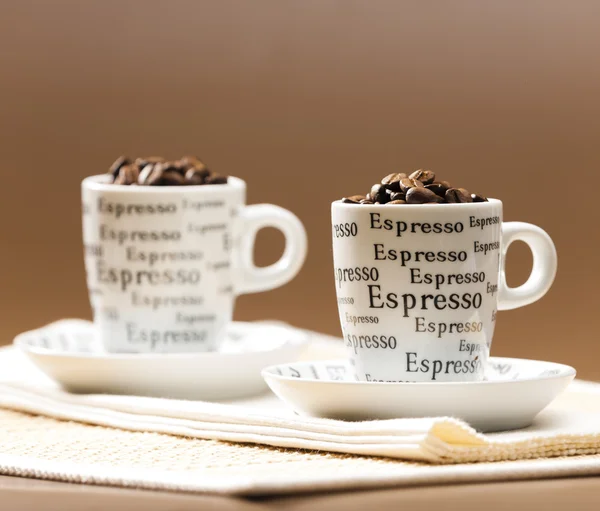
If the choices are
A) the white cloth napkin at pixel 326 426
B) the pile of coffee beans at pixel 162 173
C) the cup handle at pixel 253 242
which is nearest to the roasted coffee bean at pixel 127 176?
the pile of coffee beans at pixel 162 173

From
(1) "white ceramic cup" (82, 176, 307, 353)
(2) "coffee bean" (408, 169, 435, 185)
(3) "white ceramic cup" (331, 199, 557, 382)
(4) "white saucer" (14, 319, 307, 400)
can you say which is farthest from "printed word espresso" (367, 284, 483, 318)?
(1) "white ceramic cup" (82, 176, 307, 353)

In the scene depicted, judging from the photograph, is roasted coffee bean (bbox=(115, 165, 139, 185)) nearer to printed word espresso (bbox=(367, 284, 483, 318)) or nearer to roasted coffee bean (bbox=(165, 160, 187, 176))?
roasted coffee bean (bbox=(165, 160, 187, 176))

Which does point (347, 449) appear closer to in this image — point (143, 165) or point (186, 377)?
point (186, 377)

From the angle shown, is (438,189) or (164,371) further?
(164,371)

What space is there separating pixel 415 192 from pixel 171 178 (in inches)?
15.8

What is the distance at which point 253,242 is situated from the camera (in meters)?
1.59

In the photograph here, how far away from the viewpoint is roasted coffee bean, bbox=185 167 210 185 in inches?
60.3

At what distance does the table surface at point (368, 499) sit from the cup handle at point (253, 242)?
0.55 metres

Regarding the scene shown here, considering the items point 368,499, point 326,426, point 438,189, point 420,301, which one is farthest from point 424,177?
point 368,499

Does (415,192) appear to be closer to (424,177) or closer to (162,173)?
(424,177)

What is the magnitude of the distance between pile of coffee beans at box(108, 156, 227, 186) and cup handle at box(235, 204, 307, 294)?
0.06 metres

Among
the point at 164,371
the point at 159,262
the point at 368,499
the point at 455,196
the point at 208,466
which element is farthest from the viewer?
the point at 159,262

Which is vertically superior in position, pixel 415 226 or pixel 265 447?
pixel 415 226

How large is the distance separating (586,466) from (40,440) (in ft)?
1.72
